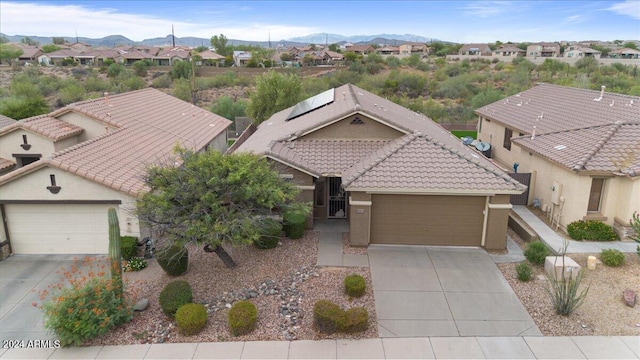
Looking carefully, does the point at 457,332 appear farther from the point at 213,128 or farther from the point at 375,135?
the point at 213,128

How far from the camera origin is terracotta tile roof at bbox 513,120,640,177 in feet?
53.5

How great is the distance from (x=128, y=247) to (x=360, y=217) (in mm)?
8144

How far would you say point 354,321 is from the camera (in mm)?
11047

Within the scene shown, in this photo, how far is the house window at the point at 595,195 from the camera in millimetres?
16875

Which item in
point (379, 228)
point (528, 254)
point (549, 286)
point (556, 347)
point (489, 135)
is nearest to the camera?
point (556, 347)

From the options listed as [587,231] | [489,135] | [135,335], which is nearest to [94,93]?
[489,135]

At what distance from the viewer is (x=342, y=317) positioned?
1105cm

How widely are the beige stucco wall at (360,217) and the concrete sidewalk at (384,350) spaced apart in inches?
218

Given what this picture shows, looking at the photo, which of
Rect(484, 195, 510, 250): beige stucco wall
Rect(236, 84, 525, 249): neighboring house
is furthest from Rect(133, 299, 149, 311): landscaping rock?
Rect(484, 195, 510, 250): beige stucco wall

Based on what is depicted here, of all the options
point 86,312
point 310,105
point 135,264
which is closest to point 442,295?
point 86,312

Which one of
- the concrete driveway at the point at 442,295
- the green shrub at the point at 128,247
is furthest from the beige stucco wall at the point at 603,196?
the green shrub at the point at 128,247

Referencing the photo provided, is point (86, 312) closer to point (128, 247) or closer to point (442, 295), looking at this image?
point (128, 247)

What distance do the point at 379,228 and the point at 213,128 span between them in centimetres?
1659

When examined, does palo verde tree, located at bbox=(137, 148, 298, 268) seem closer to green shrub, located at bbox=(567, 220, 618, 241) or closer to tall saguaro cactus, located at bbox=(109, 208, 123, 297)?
tall saguaro cactus, located at bbox=(109, 208, 123, 297)
